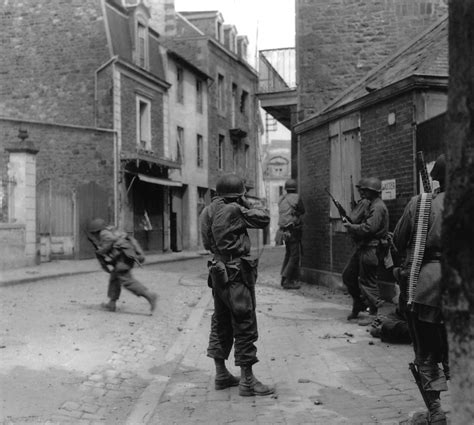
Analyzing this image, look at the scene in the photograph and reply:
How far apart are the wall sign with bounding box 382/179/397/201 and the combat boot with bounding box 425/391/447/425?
5486 millimetres

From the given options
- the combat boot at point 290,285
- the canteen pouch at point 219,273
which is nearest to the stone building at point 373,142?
the combat boot at point 290,285

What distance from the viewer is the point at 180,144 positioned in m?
29.6

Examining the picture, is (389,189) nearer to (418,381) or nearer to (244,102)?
(418,381)

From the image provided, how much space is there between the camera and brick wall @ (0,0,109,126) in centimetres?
2328

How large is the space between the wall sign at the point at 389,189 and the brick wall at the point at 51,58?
1625cm

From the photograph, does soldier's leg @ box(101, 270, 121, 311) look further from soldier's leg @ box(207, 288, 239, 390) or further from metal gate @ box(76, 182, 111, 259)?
metal gate @ box(76, 182, 111, 259)

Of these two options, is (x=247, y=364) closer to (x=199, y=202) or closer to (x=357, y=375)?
(x=357, y=375)

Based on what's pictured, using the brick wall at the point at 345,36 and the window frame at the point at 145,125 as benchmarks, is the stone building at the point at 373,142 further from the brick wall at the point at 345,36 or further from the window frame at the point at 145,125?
the window frame at the point at 145,125

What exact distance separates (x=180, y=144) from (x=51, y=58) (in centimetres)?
785

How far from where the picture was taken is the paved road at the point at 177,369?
4.49m

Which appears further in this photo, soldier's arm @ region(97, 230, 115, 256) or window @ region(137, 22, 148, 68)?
window @ region(137, 22, 148, 68)

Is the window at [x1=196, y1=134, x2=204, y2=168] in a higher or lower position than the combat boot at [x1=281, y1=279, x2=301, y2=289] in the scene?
higher

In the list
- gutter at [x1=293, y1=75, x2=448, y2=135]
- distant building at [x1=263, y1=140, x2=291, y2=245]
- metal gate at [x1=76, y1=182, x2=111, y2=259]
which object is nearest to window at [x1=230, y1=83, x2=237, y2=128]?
metal gate at [x1=76, y1=182, x2=111, y2=259]

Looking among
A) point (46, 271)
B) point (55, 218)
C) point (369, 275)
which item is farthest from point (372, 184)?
point (55, 218)
